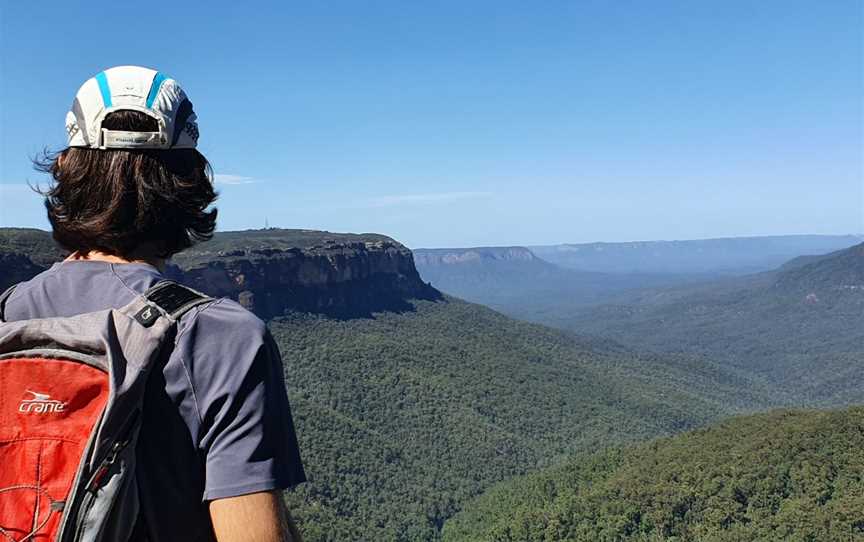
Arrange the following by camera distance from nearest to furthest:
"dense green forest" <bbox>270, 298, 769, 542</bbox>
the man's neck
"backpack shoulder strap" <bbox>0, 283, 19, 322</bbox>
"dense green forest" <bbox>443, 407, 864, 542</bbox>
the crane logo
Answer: the crane logo
"backpack shoulder strap" <bbox>0, 283, 19, 322</bbox>
the man's neck
"dense green forest" <bbox>443, 407, 864, 542</bbox>
"dense green forest" <bbox>270, 298, 769, 542</bbox>

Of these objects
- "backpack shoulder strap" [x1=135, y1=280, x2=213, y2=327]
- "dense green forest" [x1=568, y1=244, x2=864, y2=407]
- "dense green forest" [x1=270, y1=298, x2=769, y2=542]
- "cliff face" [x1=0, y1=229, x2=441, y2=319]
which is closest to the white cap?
"backpack shoulder strap" [x1=135, y1=280, x2=213, y2=327]

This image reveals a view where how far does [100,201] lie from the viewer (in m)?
2.32

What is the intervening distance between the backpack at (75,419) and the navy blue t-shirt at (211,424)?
0.08 metres

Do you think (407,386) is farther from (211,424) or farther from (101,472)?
(101,472)

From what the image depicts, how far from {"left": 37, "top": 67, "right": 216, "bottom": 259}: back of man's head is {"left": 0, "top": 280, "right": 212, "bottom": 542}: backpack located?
0.48 meters

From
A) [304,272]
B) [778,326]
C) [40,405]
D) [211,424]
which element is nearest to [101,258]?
[40,405]

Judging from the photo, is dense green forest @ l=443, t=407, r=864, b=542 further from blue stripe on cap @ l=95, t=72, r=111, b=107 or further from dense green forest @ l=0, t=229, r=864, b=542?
blue stripe on cap @ l=95, t=72, r=111, b=107

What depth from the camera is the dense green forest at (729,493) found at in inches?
885

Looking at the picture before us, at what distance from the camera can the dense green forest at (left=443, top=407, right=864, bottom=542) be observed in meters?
22.5

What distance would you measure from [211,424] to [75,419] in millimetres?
367

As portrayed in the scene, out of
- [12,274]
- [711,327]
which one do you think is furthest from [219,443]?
[711,327]

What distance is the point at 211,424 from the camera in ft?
6.39

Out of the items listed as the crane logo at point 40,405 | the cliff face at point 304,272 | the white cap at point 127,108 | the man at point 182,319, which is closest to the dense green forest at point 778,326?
the cliff face at point 304,272

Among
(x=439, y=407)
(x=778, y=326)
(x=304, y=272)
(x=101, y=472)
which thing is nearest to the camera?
(x=101, y=472)
